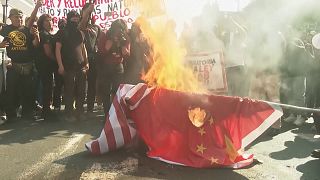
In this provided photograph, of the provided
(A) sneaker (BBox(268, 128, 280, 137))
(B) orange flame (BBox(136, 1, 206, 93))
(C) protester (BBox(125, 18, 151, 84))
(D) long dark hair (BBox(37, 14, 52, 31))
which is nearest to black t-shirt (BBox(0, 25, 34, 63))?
(D) long dark hair (BBox(37, 14, 52, 31))

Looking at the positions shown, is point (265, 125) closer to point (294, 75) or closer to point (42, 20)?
point (294, 75)

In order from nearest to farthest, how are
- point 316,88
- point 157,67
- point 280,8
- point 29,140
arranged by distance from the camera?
1. point 157,67
2. point 29,140
3. point 280,8
4. point 316,88

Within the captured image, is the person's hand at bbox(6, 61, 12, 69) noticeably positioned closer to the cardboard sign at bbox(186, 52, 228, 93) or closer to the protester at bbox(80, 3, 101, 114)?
the protester at bbox(80, 3, 101, 114)

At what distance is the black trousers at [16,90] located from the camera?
27.5 ft

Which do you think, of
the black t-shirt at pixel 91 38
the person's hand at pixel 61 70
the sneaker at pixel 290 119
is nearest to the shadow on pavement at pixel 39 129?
the person's hand at pixel 61 70

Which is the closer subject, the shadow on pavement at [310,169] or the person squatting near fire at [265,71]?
the shadow on pavement at [310,169]

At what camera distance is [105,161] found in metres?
5.51

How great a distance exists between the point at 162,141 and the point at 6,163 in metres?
1.99

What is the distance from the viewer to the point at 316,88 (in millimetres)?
9234

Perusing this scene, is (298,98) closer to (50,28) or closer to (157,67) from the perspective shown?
(157,67)

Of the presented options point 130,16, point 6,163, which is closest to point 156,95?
point 6,163

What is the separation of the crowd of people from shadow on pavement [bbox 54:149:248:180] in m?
2.56

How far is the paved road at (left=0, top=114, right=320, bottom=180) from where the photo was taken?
198 inches

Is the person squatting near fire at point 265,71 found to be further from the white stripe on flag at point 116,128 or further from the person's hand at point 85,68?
the white stripe on flag at point 116,128
